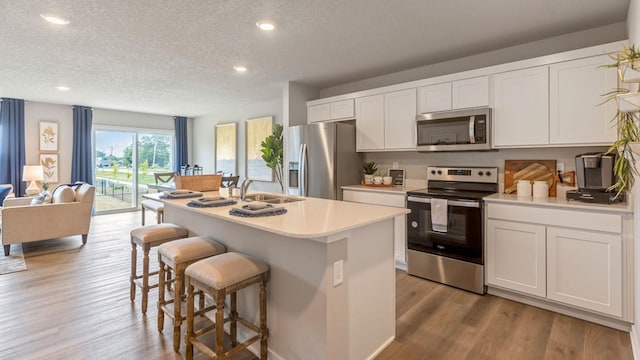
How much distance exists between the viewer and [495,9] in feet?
8.42

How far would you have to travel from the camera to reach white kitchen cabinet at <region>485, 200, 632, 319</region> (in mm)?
2354

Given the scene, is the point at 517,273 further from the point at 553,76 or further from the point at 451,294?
the point at 553,76

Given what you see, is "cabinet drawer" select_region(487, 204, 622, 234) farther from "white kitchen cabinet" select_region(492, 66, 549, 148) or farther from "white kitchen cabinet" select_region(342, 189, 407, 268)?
"white kitchen cabinet" select_region(342, 189, 407, 268)

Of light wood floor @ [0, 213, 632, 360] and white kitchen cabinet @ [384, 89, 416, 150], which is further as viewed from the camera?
white kitchen cabinet @ [384, 89, 416, 150]

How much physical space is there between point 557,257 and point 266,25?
3142 millimetres

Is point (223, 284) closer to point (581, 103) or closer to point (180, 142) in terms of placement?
point (581, 103)

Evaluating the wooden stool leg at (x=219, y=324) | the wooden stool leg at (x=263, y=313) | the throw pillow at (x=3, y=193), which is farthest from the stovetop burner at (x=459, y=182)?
the throw pillow at (x=3, y=193)

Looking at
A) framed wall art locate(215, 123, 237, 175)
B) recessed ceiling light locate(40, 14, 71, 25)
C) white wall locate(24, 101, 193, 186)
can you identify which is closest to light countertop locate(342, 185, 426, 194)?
recessed ceiling light locate(40, 14, 71, 25)

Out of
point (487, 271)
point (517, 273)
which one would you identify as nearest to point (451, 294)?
point (487, 271)

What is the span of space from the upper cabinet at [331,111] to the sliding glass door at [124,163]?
506cm

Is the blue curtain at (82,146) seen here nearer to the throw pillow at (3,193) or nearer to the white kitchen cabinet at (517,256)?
the throw pillow at (3,193)

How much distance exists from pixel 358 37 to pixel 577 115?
2055 mm

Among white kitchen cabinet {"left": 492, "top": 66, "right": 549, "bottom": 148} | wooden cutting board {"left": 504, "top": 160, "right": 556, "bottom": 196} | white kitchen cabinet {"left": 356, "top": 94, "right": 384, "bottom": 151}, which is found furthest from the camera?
white kitchen cabinet {"left": 356, "top": 94, "right": 384, "bottom": 151}

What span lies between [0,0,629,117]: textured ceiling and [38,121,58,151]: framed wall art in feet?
6.29
